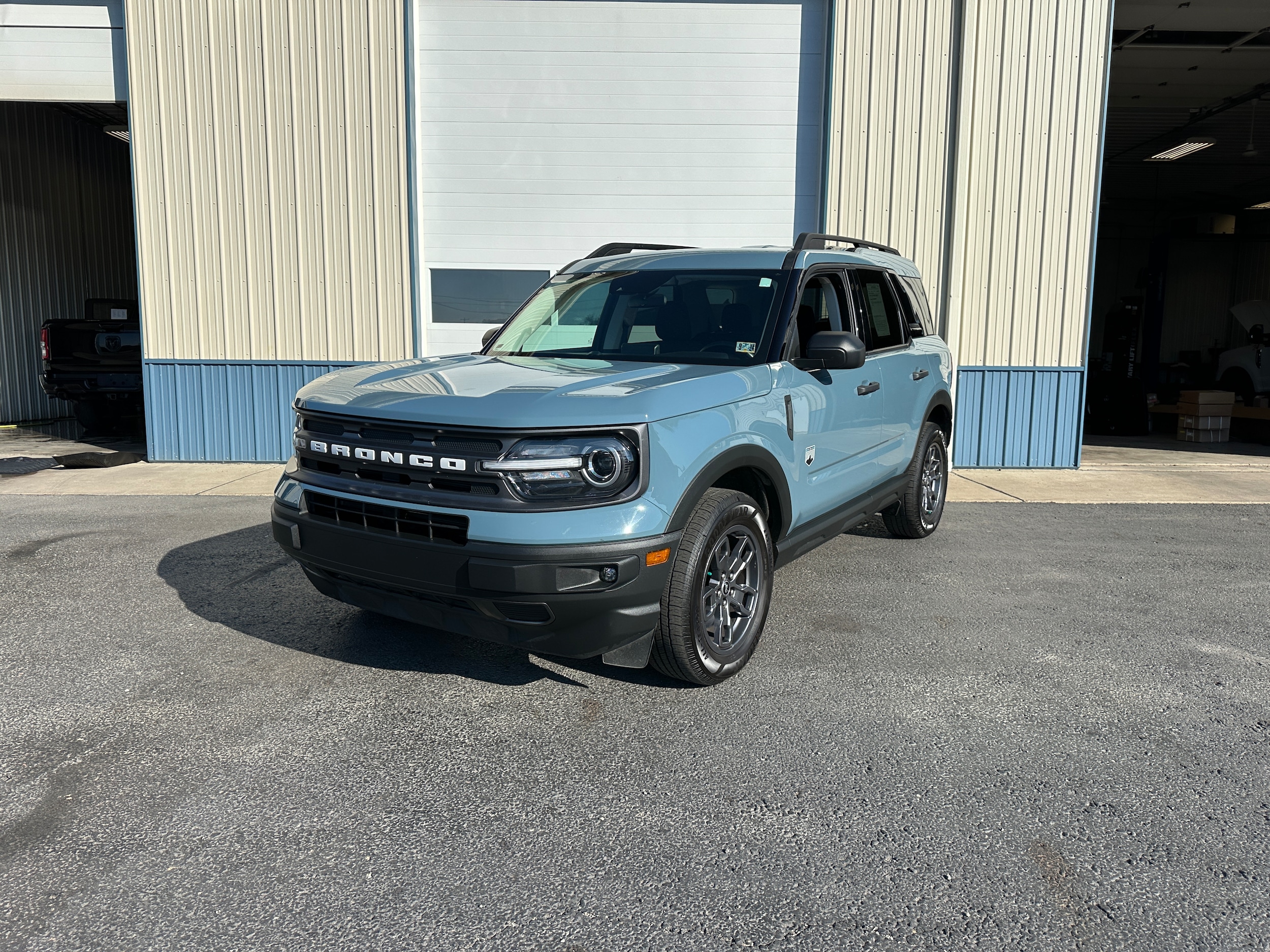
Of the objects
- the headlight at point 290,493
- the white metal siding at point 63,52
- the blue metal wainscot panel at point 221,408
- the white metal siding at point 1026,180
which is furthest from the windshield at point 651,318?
the white metal siding at point 63,52

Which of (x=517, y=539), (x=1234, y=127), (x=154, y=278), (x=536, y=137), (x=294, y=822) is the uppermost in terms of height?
(x=1234, y=127)

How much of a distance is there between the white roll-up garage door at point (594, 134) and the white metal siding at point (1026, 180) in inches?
64.4

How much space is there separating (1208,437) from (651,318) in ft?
40.7

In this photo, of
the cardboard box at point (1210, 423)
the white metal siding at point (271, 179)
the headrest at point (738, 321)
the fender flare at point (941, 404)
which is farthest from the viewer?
the cardboard box at point (1210, 423)

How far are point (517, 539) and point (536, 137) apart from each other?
787 cm

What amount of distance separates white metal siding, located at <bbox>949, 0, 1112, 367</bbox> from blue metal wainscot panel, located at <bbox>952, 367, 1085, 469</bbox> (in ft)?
0.47

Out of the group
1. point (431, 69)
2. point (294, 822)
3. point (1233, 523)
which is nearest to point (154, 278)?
point (431, 69)

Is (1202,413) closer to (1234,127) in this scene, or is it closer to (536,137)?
(1234,127)

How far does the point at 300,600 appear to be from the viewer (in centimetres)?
522

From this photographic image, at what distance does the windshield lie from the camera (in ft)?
14.9

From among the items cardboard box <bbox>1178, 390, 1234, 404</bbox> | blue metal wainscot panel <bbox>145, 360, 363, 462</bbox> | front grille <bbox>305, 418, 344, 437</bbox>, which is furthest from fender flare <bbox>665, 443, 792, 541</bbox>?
cardboard box <bbox>1178, 390, 1234, 404</bbox>

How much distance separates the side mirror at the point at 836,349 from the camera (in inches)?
171

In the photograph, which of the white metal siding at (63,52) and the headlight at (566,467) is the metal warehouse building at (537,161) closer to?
the white metal siding at (63,52)

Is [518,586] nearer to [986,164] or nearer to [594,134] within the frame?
[594,134]
